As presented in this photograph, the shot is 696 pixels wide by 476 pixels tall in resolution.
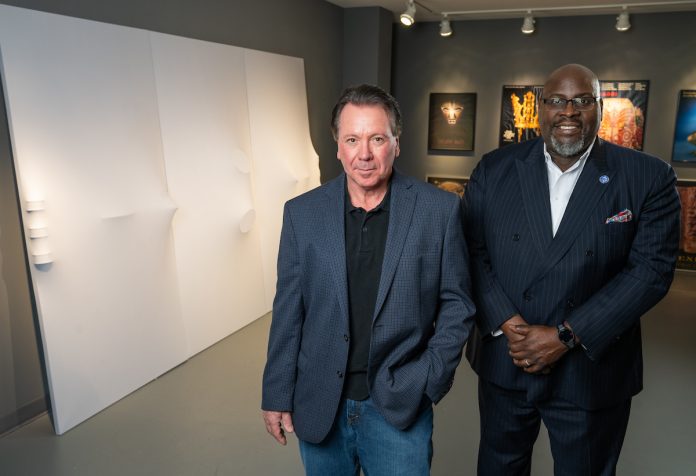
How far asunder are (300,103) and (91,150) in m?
2.79

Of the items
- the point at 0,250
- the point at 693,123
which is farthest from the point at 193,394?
the point at 693,123

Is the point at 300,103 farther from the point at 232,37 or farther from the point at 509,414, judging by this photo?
the point at 509,414

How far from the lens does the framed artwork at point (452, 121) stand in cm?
773

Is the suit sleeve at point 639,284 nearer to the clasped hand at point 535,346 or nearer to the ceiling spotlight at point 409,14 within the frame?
the clasped hand at point 535,346

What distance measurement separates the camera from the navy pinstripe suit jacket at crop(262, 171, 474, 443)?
162 centimetres

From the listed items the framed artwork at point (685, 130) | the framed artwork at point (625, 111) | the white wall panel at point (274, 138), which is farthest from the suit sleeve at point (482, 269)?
the framed artwork at point (685, 130)

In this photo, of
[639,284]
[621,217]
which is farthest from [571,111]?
[639,284]

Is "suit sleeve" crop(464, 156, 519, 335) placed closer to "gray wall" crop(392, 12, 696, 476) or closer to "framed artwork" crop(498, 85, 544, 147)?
"gray wall" crop(392, 12, 696, 476)

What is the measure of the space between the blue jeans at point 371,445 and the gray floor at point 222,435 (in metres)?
1.27

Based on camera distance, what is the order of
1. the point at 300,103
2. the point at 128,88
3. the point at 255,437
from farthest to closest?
1. the point at 300,103
2. the point at 128,88
3. the point at 255,437

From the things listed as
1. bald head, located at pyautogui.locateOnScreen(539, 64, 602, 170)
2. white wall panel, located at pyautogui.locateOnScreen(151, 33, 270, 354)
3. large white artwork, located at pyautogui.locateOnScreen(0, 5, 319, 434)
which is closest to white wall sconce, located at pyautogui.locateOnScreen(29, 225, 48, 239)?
large white artwork, located at pyautogui.locateOnScreen(0, 5, 319, 434)

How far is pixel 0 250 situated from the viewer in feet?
10.4

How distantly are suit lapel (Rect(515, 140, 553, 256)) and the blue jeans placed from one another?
0.66 m

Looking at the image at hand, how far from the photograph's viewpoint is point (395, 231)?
1628 mm
